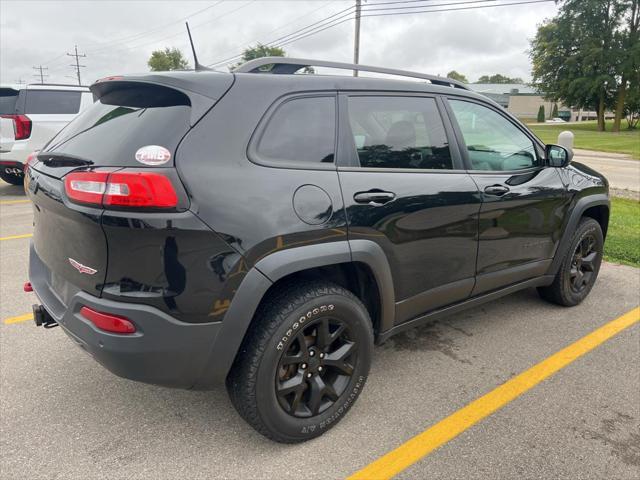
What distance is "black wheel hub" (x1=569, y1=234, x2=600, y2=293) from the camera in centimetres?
406

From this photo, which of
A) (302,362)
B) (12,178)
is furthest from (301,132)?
(12,178)

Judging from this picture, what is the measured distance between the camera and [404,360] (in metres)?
3.23

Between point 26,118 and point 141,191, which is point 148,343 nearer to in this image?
point 141,191

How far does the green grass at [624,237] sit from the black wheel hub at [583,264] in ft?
5.01

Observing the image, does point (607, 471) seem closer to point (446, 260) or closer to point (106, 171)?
point (446, 260)

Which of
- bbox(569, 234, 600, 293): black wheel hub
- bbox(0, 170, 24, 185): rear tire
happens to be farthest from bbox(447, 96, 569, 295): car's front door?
bbox(0, 170, 24, 185): rear tire

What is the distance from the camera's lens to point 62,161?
2.28 meters

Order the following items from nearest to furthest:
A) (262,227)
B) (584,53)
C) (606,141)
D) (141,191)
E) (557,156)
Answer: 1. (141,191)
2. (262,227)
3. (557,156)
4. (606,141)
5. (584,53)

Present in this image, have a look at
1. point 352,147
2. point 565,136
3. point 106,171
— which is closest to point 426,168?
point 352,147

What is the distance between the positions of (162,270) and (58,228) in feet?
2.15

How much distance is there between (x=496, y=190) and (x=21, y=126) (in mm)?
8691

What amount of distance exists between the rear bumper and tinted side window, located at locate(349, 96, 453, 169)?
4.02 feet

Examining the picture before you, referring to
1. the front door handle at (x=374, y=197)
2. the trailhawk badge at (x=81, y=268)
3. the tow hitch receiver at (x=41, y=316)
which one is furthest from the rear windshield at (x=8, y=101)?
→ the front door handle at (x=374, y=197)

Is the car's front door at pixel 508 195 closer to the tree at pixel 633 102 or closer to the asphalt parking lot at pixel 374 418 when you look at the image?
the asphalt parking lot at pixel 374 418
